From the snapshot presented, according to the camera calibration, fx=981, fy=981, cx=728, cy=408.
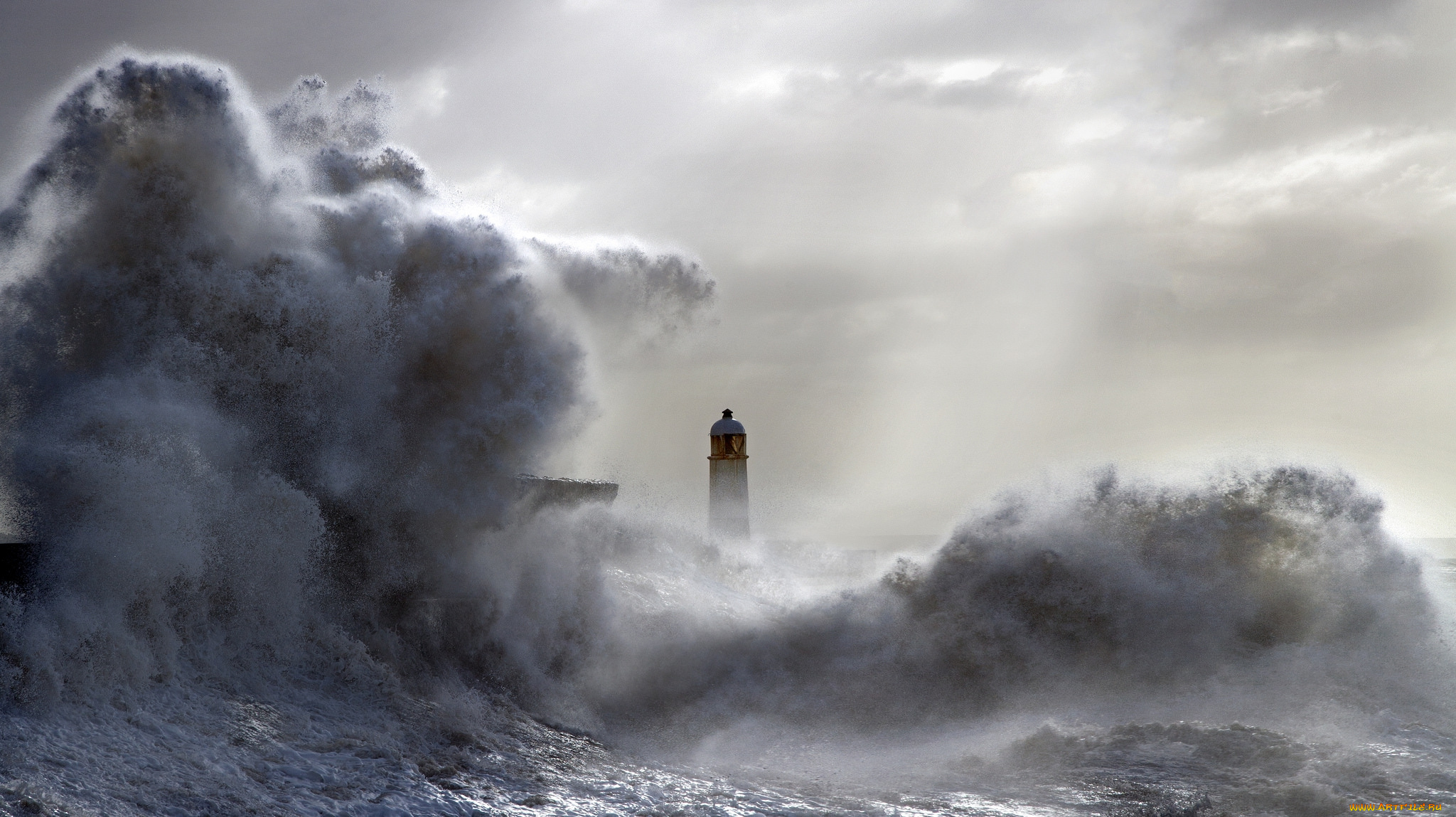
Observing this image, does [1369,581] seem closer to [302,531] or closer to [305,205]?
[302,531]

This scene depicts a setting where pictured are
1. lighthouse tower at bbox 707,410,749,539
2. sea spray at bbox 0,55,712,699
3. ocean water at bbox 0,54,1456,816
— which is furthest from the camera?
lighthouse tower at bbox 707,410,749,539

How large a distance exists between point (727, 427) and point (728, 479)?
0.98 m

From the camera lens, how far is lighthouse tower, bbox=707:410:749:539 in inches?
720

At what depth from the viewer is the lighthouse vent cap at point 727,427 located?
1853cm

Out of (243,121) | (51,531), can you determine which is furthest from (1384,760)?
(243,121)

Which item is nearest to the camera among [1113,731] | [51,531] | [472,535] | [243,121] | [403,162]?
[51,531]

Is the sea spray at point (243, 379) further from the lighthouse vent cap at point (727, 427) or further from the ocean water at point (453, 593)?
the lighthouse vent cap at point (727, 427)

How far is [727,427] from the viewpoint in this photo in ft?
60.9

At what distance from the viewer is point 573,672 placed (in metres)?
10.7

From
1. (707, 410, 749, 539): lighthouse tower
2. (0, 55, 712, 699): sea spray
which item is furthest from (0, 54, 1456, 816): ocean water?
(707, 410, 749, 539): lighthouse tower

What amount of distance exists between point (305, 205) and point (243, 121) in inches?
40.2

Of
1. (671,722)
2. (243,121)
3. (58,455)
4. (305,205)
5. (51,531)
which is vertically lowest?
(671,722)

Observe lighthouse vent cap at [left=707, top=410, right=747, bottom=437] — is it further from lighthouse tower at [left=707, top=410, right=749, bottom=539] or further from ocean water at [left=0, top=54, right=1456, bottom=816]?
ocean water at [left=0, top=54, right=1456, bottom=816]

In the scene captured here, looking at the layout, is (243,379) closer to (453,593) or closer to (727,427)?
(453,593)
